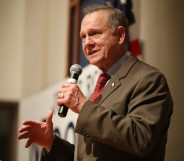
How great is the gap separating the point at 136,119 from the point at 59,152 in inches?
19.9

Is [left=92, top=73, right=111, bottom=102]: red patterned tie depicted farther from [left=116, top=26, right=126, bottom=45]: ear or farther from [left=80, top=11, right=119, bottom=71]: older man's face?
[left=116, top=26, right=126, bottom=45]: ear

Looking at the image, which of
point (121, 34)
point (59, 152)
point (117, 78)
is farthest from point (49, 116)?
point (121, 34)

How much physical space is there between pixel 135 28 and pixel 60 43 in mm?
1500

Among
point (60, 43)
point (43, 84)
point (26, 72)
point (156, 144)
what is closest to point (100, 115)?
point (156, 144)

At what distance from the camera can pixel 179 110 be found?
2.42 m

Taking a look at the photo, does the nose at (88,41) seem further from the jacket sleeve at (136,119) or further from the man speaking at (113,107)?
the jacket sleeve at (136,119)

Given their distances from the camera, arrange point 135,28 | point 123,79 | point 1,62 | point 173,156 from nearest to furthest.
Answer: point 123,79, point 173,156, point 135,28, point 1,62

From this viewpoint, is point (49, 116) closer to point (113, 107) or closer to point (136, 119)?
point (113, 107)

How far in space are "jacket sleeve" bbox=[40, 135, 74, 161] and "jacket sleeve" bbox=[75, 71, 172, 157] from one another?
0.38m

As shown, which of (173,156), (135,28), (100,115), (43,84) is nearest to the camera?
(100,115)

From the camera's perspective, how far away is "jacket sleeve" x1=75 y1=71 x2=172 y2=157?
126 cm

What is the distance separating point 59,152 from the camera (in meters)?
1.68

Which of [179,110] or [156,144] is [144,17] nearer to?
[179,110]

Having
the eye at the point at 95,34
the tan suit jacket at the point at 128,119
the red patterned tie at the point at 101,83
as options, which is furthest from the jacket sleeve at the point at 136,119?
the eye at the point at 95,34
